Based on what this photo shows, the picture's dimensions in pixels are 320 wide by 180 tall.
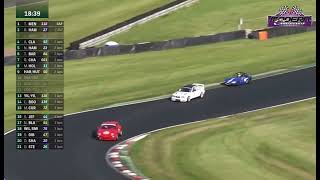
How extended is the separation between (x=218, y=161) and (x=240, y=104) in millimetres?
7713

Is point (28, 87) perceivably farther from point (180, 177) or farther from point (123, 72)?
point (123, 72)

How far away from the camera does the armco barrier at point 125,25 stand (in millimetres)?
41438

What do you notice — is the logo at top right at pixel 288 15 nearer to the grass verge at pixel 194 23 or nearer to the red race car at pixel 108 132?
the red race car at pixel 108 132

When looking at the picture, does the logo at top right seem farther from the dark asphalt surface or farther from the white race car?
the white race car

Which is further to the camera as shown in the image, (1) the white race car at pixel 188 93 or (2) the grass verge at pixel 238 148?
(1) the white race car at pixel 188 93

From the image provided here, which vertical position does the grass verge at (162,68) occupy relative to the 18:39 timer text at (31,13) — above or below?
below

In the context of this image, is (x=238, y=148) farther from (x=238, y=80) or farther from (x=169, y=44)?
(x=169, y=44)

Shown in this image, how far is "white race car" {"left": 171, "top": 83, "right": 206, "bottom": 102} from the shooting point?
1196 inches

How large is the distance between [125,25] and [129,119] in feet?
61.5

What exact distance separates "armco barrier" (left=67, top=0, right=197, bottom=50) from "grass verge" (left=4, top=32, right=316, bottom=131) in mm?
2927

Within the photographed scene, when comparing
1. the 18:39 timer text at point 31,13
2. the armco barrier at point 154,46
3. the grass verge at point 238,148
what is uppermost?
the 18:39 timer text at point 31,13

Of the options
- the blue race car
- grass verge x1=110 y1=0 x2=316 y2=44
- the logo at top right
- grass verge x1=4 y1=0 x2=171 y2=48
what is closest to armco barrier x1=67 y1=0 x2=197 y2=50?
grass verge x1=110 y1=0 x2=316 y2=44

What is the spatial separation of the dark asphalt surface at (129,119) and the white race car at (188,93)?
0.31 meters
